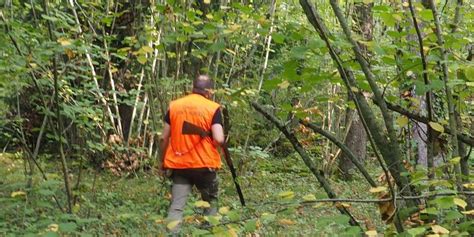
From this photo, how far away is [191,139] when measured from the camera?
5.44m

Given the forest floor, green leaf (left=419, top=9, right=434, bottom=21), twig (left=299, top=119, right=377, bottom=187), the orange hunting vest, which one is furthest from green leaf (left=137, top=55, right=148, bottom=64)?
green leaf (left=419, top=9, right=434, bottom=21)

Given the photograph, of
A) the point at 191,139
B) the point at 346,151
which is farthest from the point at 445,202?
the point at 191,139

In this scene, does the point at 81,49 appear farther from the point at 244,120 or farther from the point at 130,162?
the point at 244,120

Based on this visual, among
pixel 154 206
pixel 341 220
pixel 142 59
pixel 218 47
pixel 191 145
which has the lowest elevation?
pixel 154 206

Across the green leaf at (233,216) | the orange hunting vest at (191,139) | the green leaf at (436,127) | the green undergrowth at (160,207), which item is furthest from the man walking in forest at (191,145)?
the green leaf at (233,216)

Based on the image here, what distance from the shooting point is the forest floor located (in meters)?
2.61

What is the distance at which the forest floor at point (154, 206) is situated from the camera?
2.61 meters

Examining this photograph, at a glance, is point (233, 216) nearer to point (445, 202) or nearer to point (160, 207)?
point (445, 202)

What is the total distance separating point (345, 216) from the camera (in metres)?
2.55

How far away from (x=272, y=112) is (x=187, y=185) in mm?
1902

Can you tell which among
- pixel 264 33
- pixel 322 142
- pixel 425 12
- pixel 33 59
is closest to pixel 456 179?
pixel 425 12

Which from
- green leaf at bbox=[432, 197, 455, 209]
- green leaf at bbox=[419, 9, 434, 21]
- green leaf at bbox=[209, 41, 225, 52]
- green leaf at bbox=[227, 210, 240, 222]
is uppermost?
green leaf at bbox=[419, 9, 434, 21]

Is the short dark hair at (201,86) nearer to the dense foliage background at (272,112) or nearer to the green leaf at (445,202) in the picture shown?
the dense foliage background at (272,112)

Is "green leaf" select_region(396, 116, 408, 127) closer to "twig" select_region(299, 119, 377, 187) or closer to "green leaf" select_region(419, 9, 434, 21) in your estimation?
"twig" select_region(299, 119, 377, 187)
